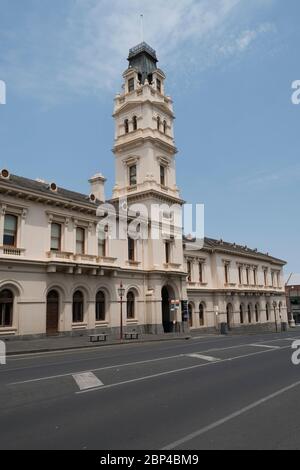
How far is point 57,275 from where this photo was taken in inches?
1101

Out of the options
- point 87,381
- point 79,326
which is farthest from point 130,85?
point 87,381

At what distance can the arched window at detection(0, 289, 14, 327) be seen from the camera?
24625 mm

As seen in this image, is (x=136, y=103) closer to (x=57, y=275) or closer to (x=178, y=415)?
(x=57, y=275)

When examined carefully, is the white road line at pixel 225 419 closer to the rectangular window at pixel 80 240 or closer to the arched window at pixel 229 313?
the rectangular window at pixel 80 240

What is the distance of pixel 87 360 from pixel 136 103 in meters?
32.3

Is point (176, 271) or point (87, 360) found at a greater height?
point (176, 271)

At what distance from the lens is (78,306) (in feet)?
98.3

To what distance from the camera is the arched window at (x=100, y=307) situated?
3186 cm

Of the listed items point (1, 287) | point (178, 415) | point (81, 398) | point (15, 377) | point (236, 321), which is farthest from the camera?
point (236, 321)

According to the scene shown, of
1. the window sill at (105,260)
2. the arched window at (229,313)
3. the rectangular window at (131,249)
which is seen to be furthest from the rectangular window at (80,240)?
the arched window at (229,313)

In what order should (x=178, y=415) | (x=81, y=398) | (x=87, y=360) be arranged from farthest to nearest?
(x=87, y=360)
(x=81, y=398)
(x=178, y=415)

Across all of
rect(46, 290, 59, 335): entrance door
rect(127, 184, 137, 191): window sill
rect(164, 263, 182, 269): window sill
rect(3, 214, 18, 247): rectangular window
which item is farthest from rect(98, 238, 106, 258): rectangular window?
rect(127, 184, 137, 191): window sill
